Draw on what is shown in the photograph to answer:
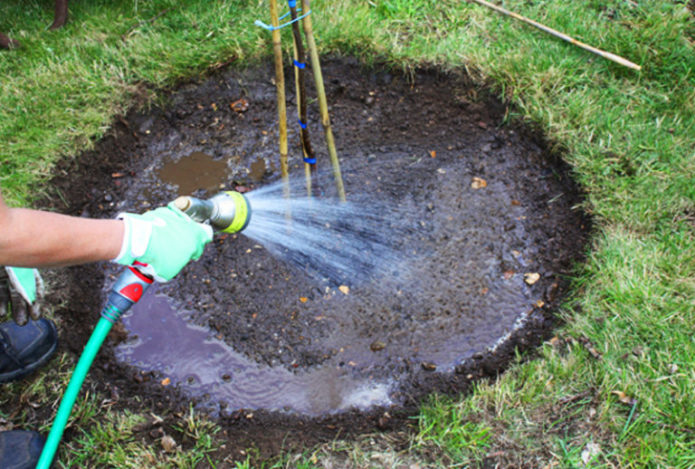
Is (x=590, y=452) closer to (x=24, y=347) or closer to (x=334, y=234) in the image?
(x=334, y=234)

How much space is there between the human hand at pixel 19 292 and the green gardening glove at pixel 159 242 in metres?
0.43

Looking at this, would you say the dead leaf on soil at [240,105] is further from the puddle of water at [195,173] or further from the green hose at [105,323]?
the green hose at [105,323]

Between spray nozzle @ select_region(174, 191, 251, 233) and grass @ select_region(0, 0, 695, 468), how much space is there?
80cm

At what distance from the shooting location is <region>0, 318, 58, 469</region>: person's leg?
1.96m

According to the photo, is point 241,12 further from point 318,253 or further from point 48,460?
point 48,460

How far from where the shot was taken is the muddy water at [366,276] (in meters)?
2.36

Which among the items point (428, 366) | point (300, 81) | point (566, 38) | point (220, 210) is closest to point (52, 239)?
point (220, 210)

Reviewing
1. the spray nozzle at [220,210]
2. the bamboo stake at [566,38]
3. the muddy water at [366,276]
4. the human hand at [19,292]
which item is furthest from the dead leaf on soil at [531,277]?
the human hand at [19,292]

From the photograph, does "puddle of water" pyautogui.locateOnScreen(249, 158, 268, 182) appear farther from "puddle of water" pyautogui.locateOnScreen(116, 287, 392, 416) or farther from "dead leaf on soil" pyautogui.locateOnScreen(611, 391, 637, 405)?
"dead leaf on soil" pyautogui.locateOnScreen(611, 391, 637, 405)

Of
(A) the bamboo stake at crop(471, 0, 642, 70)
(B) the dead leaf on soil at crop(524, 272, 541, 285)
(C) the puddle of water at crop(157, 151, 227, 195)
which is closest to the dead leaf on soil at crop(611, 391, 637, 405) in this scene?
(B) the dead leaf on soil at crop(524, 272, 541, 285)

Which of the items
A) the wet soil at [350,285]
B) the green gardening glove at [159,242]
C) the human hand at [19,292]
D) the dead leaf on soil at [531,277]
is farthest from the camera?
the dead leaf on soil at [531,277]

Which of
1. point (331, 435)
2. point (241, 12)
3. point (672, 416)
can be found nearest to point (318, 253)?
point (331, 435)

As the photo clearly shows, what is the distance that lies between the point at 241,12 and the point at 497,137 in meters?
1.86

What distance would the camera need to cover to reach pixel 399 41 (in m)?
3.42
